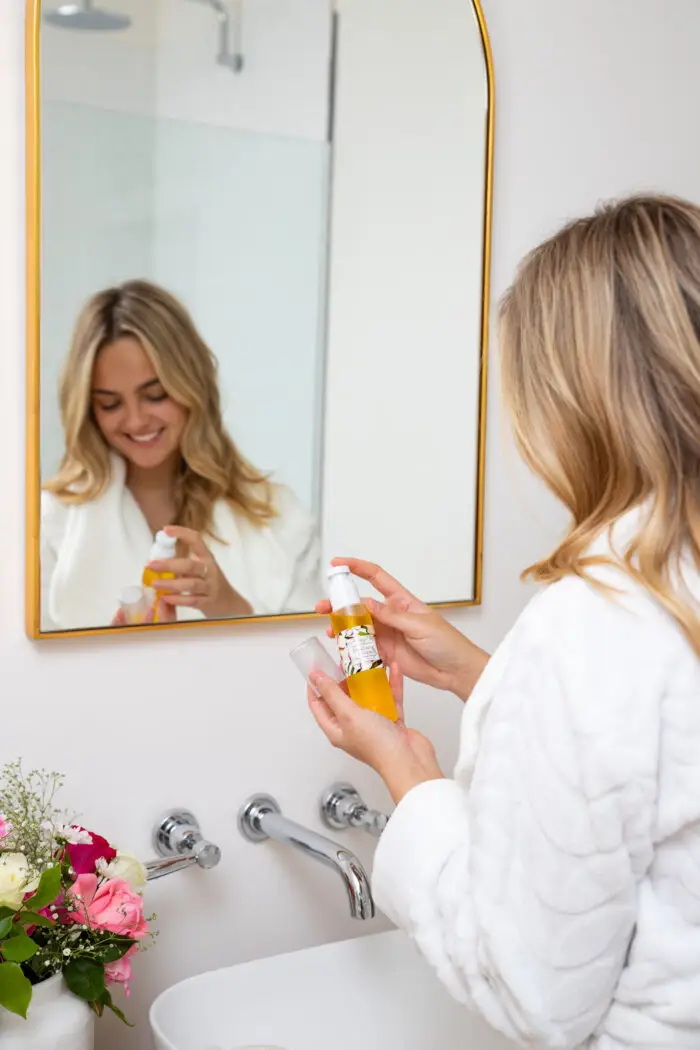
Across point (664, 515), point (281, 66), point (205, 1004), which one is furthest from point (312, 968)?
point (281, 66)

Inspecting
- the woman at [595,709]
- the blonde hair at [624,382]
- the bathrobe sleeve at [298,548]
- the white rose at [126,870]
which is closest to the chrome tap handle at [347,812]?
the bathrobe sleeve at [298,548]

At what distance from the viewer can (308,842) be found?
1.29 meters

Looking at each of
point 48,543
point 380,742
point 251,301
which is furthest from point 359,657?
point 251,301

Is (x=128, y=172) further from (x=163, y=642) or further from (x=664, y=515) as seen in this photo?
(x=664, y=515)

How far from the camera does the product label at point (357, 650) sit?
1140 mm

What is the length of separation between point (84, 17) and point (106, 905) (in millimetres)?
944

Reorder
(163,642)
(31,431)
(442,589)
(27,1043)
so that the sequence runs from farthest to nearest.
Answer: (442,589), (163,642), (31,431), (27,1043)

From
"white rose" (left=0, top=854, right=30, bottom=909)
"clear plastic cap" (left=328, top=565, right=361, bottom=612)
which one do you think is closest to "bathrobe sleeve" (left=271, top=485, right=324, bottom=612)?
"clear plastic cap" (left=328, top=565, right=361, bottom=612)

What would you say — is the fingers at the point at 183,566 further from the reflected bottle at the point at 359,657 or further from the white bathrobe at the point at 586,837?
the white bathrobe at the point at 586,837

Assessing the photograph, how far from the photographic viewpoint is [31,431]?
121 cm

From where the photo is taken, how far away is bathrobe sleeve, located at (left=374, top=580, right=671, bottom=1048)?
0.82m

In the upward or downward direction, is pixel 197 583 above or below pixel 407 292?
below

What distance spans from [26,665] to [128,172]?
572 mm

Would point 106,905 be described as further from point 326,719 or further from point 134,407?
point 134,407
